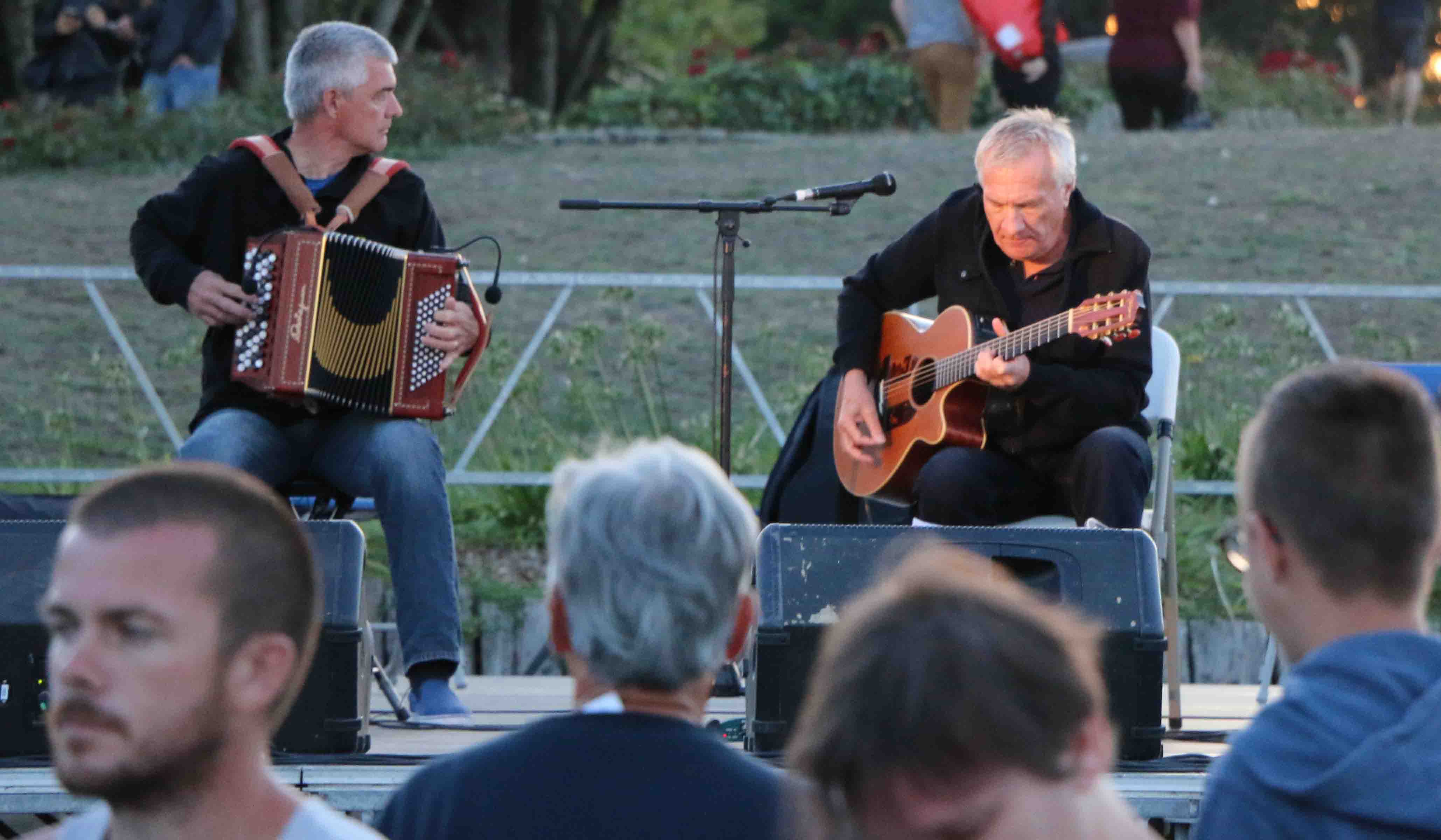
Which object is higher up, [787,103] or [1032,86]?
[787,103]

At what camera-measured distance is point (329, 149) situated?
176 inches

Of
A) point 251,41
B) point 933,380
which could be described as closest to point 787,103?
point 251,41

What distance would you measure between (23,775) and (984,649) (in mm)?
2420

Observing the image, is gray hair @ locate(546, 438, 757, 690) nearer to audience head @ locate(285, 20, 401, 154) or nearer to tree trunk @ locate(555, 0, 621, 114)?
audience head @ locate(285, 20, 401, 154)

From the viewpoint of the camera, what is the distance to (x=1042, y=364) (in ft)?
14.2

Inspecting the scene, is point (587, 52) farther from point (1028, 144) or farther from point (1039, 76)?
point (1028, 144)

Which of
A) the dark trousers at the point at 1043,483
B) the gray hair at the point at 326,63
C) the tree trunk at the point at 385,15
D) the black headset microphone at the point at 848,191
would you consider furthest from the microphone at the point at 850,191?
the tree trunk at the point at 385,15

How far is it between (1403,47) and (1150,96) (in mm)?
3439

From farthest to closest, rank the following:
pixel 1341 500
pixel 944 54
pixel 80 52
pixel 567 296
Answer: pixel 80 52, pixel 944 54, pixel 567 296, pixel 1341 500

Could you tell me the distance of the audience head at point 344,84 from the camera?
4.41m

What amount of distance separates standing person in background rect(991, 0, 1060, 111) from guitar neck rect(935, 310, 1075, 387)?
5440 mm

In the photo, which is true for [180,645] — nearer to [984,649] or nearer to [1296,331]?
[984,649]

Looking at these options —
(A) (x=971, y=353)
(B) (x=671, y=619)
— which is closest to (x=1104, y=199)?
(A) (x=971, y=353)

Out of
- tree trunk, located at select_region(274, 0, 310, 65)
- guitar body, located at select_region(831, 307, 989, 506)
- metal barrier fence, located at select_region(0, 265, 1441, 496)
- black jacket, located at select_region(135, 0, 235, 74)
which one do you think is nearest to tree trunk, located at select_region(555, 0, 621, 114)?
tree trunk, located at select_region(274, 0, 310, 65)
